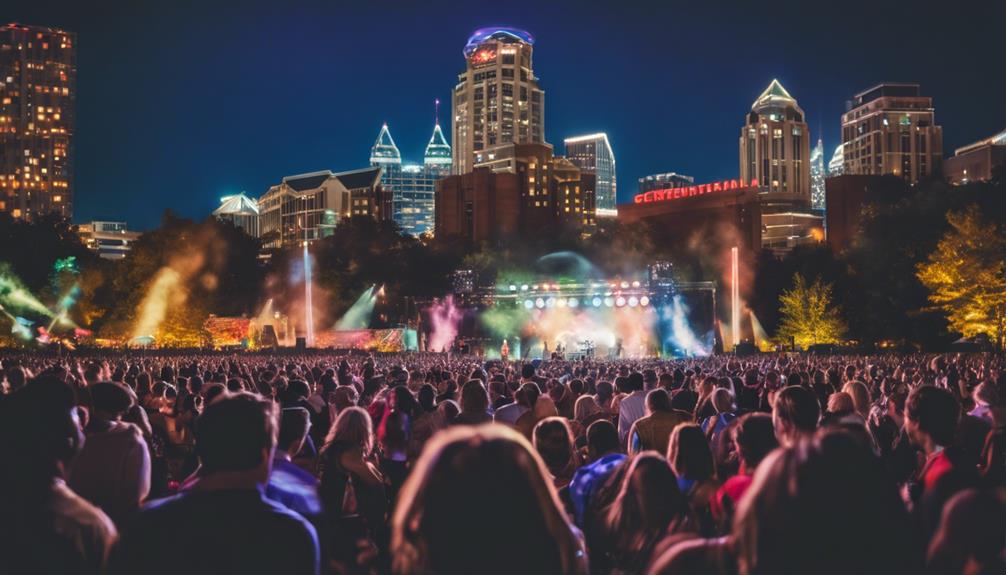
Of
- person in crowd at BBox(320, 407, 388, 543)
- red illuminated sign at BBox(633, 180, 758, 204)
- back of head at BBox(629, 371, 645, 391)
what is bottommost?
person in crowd at BBox(320, 407, 388, 543)

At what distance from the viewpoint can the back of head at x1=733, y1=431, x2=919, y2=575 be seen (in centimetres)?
257

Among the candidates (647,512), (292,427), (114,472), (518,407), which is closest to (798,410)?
(647,512)

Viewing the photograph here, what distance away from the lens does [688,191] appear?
109812 millimetres

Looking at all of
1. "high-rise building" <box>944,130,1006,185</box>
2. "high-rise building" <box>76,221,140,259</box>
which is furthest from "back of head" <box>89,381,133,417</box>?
"high-rise building" <box>76,221,140,259</box>

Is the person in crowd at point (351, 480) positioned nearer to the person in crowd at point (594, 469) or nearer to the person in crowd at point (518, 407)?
the person in crowd at point (594, 469)

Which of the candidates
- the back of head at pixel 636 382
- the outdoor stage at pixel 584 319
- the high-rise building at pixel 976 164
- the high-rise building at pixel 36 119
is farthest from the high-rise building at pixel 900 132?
the back of head at pixel 636 382

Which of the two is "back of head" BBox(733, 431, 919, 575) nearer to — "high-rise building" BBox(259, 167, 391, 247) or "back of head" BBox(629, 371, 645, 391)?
"back of head" BBox(629, 371, 645, 391)

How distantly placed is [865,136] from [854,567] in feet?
678

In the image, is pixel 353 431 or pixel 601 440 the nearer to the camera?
pixel 601 440

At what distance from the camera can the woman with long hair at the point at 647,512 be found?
3.74 metres

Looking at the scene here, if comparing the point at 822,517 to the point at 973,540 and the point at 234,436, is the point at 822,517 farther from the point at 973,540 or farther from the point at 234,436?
the point at 234,436

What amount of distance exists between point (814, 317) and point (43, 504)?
61.7m

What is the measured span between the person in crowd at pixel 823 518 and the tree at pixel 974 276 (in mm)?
41229

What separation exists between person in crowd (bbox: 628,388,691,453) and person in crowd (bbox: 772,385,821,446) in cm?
231
